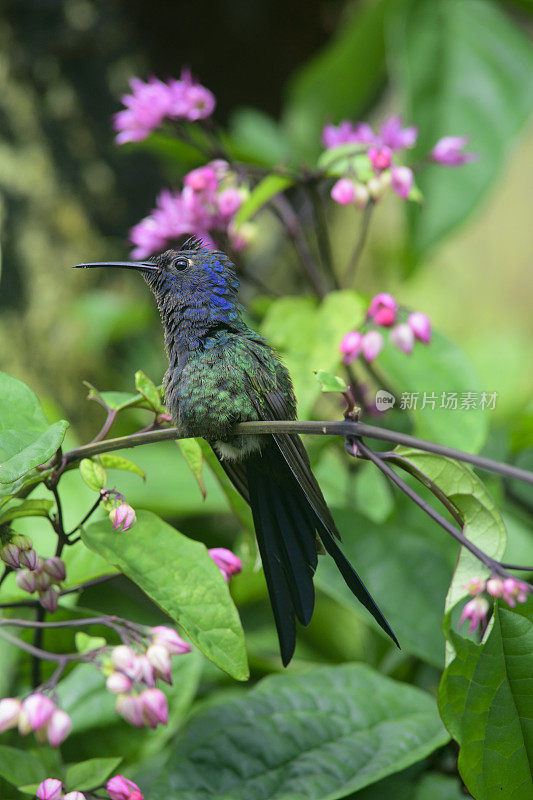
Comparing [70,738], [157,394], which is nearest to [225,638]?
[157,394]

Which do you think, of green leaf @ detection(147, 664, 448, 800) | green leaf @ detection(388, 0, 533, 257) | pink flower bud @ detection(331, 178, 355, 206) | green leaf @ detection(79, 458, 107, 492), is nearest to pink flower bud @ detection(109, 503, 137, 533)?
green leaf @ detection(79, 458, 107, 492)

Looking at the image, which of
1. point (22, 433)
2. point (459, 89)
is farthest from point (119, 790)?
point (459, 89)

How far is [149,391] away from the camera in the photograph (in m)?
0.82

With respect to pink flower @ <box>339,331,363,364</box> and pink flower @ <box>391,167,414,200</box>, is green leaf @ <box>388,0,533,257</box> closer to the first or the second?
pink flower @ <box>391,167,414,200</box>

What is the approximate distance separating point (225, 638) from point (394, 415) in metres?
0.71

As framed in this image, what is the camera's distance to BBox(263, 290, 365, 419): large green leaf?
1167 millimetres

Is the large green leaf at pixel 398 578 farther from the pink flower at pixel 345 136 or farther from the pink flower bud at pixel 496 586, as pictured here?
the pink flower at pixel 345 136

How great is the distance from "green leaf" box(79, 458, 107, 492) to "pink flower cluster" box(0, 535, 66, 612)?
0.08m

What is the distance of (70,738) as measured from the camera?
1.03 m

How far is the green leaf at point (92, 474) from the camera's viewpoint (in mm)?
751

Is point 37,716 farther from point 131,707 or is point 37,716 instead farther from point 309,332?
point 309,332

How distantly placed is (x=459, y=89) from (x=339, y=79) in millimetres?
626

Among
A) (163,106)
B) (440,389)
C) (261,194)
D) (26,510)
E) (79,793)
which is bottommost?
(79,793)

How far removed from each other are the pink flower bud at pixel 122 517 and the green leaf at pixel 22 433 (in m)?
0.09
